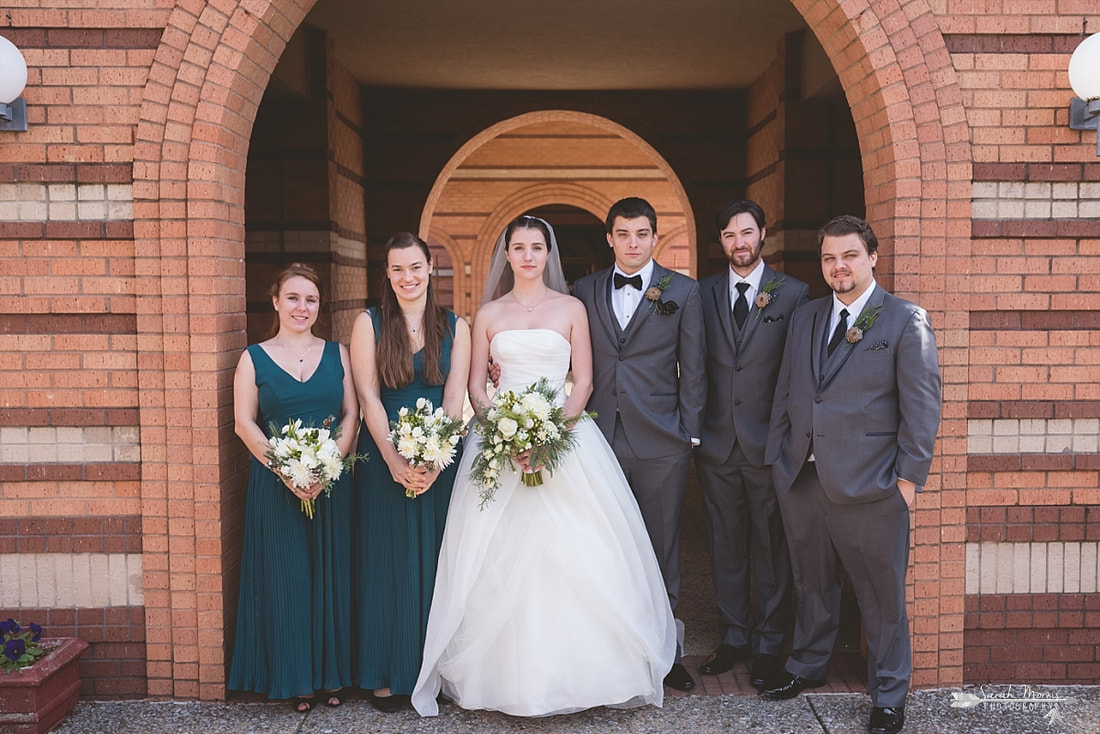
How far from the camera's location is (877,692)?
12.4 feet

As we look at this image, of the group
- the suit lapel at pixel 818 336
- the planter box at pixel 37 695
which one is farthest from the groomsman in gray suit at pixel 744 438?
the planter box at pixel 37 695

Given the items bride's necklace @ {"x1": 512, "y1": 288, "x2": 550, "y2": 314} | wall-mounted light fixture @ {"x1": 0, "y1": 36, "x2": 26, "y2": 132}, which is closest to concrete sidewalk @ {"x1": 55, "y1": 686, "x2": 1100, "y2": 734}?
bride's necklace @ {"x1": 512, "y1": 288, "x2": 550, "y2": 314}

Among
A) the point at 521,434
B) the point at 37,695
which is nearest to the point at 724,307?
the point at 521,434

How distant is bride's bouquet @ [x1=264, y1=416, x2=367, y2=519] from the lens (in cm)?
365

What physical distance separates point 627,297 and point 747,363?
2.16 feet

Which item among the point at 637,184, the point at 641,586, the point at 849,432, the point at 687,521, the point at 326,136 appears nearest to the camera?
the point at 849,432

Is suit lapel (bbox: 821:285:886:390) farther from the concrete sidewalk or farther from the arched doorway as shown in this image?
the arched doorway

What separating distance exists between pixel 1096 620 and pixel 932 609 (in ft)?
2.81

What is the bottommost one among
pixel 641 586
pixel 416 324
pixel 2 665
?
pixel 2 665

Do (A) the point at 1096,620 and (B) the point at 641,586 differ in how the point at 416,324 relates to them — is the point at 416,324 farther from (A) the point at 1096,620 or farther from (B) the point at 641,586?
(A) the point at 1096,620

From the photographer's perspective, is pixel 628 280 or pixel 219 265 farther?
pixel 628 280

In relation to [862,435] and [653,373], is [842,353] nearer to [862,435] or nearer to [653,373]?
[862,435]

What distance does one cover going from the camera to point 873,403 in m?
3.64

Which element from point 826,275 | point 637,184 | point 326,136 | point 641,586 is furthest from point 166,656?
point 637,184
